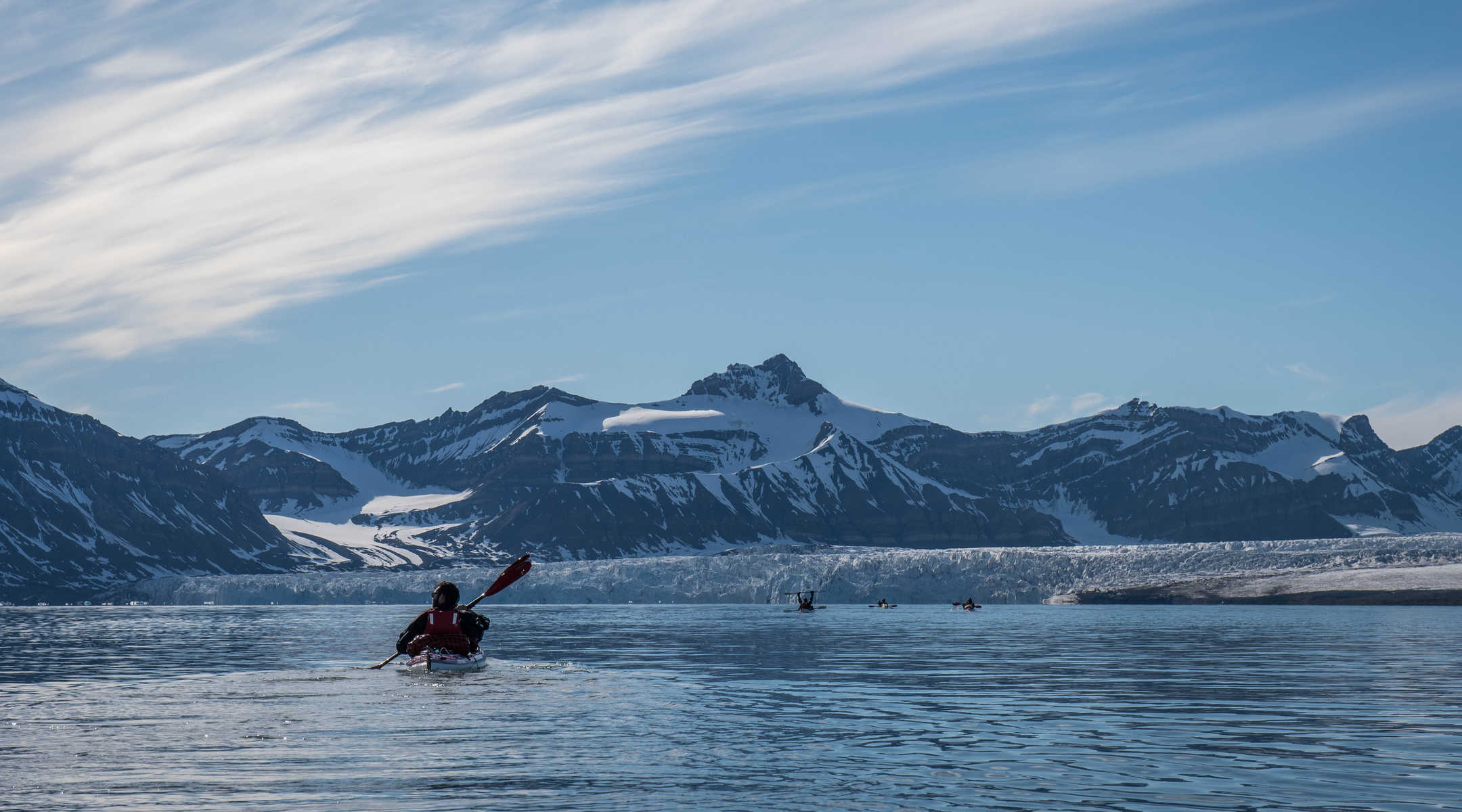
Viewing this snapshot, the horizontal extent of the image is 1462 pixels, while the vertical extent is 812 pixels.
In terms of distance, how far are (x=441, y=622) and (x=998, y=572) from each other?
140 metres

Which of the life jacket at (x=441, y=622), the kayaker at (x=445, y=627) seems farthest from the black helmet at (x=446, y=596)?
the life jacket at (x=441, y=622)

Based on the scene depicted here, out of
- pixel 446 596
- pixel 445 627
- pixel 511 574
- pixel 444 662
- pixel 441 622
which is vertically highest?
pixel 511 574

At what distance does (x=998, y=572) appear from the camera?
175000mm

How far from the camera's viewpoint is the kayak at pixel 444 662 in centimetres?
4153

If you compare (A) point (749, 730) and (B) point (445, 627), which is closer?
(A) point (749, 730)

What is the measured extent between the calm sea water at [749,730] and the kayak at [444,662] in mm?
856

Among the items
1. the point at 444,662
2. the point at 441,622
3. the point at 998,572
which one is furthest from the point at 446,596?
the point at 998,572

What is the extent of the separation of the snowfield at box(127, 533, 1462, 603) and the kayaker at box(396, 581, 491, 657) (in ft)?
416

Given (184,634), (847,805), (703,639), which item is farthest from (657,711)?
(184,634)

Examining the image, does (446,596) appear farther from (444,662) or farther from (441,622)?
(444,662)

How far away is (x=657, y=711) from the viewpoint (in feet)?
98.9

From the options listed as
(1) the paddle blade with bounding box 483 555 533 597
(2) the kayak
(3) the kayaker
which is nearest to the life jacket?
(3) the kayaker

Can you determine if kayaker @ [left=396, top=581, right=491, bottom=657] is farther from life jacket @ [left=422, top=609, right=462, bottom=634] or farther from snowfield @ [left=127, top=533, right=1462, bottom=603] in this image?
snowfield @ [left=127, top=533, right=1462, bottom=603]

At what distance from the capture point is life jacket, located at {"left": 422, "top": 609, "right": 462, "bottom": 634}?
4175 centimetres
